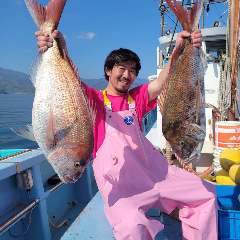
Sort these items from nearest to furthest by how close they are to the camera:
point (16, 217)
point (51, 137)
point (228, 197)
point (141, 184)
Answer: point (51, 137)
point (141, 184)
point (16, 217)
point (228, 197)

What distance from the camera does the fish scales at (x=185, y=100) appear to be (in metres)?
2.54

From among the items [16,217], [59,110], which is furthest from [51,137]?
[16,217]

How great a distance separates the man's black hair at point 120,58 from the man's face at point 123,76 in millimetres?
31

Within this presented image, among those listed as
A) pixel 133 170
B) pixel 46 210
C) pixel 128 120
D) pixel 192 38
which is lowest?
pixel 46 210

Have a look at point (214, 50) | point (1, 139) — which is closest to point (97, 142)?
point (214, 50)

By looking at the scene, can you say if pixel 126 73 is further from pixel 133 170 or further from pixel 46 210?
pixel 46 210

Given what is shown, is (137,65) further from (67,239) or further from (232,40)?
(232,40)

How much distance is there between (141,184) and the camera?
2930 mm

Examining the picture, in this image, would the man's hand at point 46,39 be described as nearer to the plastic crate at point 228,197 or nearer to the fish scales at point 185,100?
the fish scales at point 185,100

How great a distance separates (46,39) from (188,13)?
3.31ft

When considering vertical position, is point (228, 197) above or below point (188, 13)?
below

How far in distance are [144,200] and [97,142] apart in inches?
23.8

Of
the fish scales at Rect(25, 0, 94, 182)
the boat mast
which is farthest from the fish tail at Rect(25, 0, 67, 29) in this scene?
the boat mast

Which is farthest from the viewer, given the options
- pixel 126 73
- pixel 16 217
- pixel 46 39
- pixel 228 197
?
pixel 228 197
